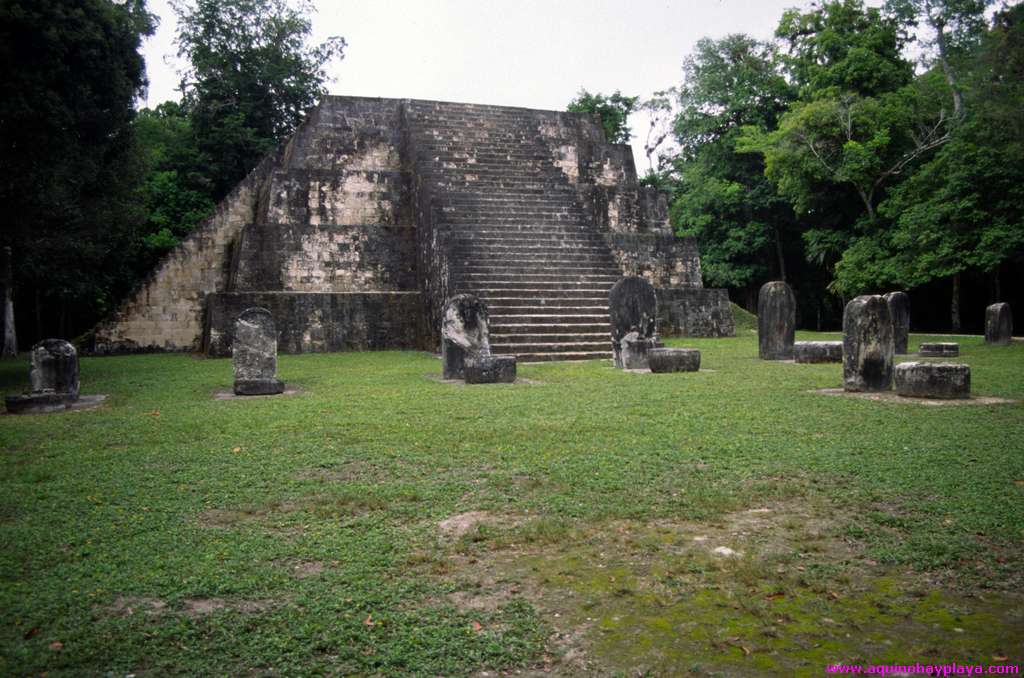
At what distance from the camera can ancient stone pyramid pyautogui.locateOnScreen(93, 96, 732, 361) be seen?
14.5 m

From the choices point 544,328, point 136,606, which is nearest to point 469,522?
point 136,606

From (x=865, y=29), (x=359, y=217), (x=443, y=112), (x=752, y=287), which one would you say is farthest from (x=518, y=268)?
(x=752, y=287)

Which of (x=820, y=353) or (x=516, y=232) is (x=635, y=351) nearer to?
(x=820, y=353)

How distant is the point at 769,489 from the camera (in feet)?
14.0

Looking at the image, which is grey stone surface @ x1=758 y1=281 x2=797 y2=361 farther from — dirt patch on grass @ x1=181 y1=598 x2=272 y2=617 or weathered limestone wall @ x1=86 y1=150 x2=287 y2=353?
weathered limestone wall @ x1=86 y1=150 x2=287 y2=353

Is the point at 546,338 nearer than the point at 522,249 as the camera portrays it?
Yes

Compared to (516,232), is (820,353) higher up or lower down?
lower down

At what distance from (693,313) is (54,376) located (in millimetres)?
13028

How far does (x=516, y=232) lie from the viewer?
1611 centimetres

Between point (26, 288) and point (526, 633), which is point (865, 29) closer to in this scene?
point (526, 633)

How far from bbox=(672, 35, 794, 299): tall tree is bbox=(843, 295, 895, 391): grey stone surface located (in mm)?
19216

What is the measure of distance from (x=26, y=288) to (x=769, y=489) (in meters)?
25.1

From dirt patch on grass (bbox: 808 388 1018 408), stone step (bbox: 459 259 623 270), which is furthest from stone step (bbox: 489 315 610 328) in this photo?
dirt patch on grass (bbox: 808 388 1018 408)

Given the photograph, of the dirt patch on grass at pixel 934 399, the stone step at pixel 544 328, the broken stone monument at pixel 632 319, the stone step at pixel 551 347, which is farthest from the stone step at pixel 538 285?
the dirt patch on grass at pixel 934 399
